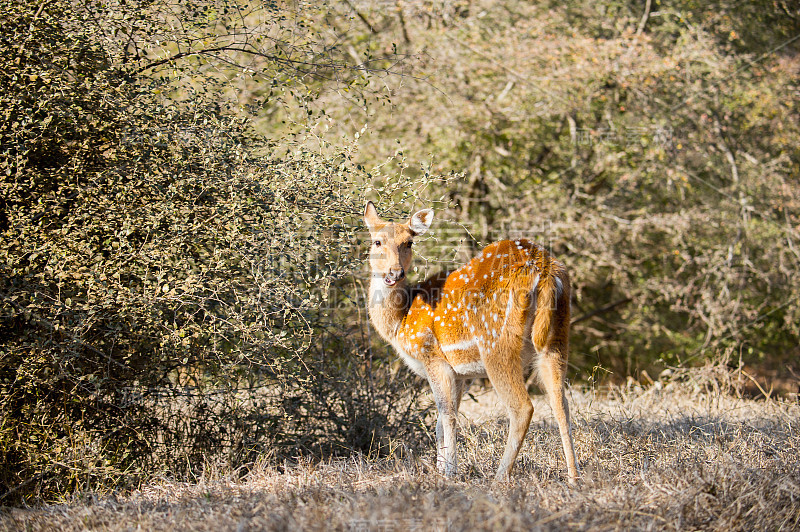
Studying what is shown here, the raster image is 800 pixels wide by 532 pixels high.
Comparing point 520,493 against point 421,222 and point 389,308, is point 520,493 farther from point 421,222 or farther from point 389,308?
point 421,222

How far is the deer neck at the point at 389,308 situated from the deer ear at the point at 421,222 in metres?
0.46

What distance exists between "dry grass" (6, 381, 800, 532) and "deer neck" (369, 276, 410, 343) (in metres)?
0.97

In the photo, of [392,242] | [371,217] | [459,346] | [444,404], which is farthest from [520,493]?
[371,217]

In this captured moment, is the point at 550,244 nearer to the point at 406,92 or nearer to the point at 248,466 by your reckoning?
the point at 406,92

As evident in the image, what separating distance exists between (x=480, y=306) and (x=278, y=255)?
1615 mm

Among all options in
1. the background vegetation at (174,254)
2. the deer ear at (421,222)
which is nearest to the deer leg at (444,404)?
the background vegetation at (174,254)

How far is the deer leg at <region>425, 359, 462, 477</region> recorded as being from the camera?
5154mm

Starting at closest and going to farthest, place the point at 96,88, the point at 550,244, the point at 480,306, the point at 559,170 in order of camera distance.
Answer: the point at 480,306, the point at 96,88, the point at 550,244, the point at 559,170

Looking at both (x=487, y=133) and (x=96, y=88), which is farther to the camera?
(x=487, y=133)

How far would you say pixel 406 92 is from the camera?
11.5 m

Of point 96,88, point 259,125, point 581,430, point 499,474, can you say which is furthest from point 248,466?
point 259,125

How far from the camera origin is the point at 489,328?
507cm

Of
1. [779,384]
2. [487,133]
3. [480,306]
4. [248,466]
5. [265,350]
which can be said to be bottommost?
[779,384]

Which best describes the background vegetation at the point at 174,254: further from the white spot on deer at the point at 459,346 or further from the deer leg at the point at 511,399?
the deer leg at the point at 511,399
